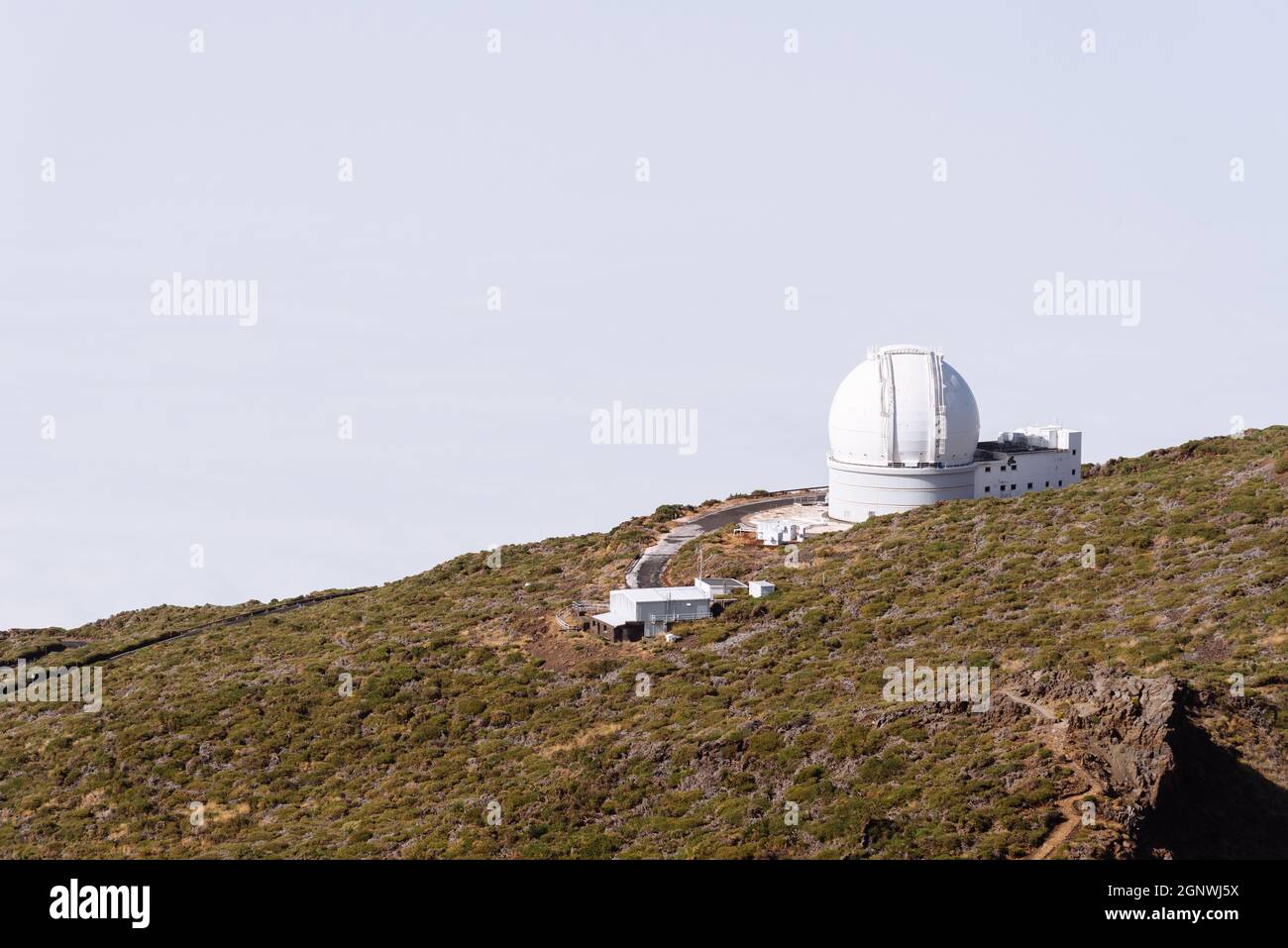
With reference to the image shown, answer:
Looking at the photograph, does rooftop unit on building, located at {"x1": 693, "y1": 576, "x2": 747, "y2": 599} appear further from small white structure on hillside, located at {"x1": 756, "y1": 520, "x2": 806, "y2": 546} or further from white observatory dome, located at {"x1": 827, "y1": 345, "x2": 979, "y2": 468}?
white observatory dome, located at {"x1": 827, "y1": 345, "x2": 979, "y2": 468}

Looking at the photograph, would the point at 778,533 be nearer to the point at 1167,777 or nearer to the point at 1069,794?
the point at 1069,794

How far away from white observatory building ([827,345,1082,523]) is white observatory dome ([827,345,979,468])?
5 cm

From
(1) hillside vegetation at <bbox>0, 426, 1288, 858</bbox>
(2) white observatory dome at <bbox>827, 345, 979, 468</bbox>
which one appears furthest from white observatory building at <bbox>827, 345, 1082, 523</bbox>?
(1) hillside vegetation at <bbox>0, 426, 1288, 858</bbox>

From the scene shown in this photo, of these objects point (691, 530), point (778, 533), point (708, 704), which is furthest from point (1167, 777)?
point (691, 530)

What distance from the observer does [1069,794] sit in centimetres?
2684

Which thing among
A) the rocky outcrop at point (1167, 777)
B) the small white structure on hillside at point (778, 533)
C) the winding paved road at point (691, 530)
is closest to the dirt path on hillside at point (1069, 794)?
the rocky outcrop at point (1167, 777)

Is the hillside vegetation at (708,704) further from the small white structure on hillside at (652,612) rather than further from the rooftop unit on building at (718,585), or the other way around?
the rooftop unit on building at (718,585)

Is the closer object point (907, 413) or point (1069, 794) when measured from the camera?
point (1069, 794)

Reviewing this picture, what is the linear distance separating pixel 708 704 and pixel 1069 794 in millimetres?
16275

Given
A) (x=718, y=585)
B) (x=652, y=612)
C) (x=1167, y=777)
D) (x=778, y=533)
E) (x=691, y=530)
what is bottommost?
(x=1167, y=777)

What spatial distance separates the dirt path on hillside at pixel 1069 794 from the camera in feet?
83.6

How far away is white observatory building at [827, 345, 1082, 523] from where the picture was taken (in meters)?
62.1
